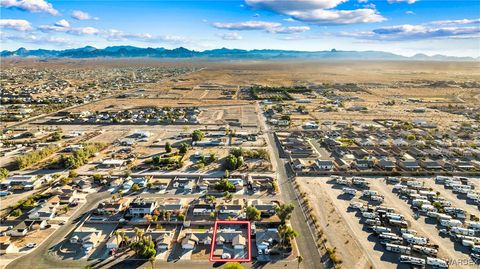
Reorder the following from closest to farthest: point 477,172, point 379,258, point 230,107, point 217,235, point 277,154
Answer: point 379,258 → point 217,235 → point 477,172 → point 277,154 → point 230,107

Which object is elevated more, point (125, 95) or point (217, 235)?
point (125, 95)

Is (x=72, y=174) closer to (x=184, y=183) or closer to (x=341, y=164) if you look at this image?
(x=184, y=183)

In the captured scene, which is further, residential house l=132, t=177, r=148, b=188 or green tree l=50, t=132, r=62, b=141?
green tree l=50, t=132, r=62, b=141

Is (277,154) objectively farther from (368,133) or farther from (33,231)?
(33,231)

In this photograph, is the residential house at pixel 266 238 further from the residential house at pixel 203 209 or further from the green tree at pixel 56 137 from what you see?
the green tree at pixel 56 137

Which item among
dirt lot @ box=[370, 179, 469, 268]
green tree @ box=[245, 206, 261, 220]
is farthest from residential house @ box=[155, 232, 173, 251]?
dirt lot @ box=[370, 179, 469, 268]

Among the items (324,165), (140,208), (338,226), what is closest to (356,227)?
(338,226)

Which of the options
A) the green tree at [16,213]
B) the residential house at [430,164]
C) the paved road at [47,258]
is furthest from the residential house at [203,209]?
the residential house at [430,164]

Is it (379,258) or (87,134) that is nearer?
(379,258)

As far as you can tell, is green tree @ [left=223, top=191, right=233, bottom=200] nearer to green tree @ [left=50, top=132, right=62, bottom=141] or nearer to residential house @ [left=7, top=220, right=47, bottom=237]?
residential house @ [left=7, top=220, right=47, bottom=237]

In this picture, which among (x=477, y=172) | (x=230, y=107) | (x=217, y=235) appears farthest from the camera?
(x=230, y=107)

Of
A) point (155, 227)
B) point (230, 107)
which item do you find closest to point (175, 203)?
point (155, 227)
